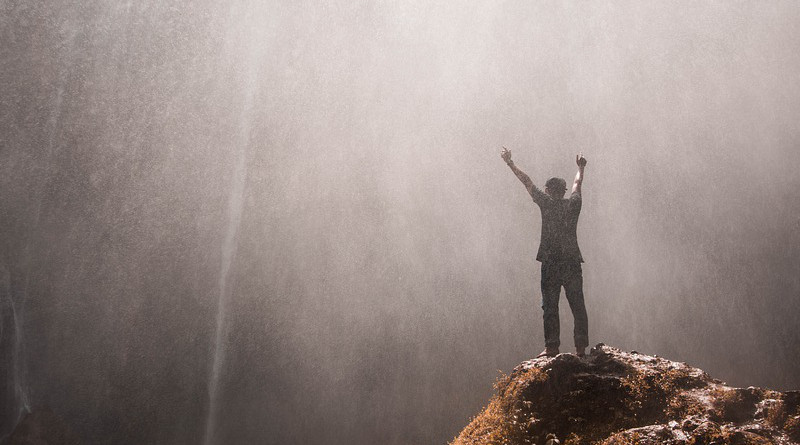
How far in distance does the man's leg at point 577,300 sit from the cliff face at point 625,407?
1.50 ft

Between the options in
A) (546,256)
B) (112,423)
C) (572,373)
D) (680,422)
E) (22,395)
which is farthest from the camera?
(112,423)

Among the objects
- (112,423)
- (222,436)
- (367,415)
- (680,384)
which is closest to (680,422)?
(680,384)

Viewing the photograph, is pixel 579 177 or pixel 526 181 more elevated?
pixel 579 177

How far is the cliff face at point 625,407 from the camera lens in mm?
4840

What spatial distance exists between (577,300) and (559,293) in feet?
1.03

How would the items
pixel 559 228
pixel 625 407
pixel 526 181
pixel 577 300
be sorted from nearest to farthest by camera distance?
pixel 625 407 → pixel 577 300 → pixel 559 228 → pixel 526 181

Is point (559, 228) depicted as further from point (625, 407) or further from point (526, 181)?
point (625, 407)

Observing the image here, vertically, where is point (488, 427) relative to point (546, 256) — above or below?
below

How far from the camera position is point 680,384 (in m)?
5.87

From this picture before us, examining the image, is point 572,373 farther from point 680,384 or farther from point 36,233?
point 36,233

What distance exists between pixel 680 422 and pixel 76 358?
164 feet

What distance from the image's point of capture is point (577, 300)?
297 inches

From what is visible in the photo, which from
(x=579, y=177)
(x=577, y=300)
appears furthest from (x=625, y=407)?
(x=579, y=177)

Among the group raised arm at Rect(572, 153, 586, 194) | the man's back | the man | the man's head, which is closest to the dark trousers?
the man
